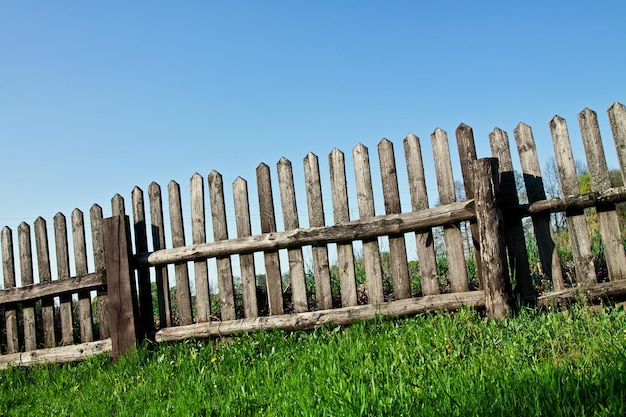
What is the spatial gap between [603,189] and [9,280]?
7194 millimetres

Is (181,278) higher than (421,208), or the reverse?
(421,208)

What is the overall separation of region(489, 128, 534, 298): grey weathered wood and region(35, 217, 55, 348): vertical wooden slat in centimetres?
550

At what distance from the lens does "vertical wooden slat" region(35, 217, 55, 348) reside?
6.83 metres

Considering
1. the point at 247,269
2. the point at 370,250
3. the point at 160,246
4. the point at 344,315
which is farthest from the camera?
the point at 160,246

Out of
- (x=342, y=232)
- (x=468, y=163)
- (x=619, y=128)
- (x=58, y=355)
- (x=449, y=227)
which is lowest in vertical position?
(x=58, y=355)

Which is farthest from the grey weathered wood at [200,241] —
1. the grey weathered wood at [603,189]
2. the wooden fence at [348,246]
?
the grey weathered wood at [603,189]

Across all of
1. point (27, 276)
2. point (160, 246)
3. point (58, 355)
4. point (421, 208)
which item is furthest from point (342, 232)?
point (27, 276)

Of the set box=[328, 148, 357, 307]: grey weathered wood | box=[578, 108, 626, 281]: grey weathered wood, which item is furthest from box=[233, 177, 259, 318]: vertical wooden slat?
box=[578, 108, 626, 281]: grey weathered wood

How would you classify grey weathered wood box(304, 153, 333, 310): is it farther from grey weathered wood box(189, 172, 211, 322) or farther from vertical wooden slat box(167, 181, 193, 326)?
vertical wooden slat box(167, 181, 193, 326)

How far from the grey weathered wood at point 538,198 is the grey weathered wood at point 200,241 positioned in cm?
346

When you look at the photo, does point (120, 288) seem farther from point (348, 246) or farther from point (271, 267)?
point (348, 246)

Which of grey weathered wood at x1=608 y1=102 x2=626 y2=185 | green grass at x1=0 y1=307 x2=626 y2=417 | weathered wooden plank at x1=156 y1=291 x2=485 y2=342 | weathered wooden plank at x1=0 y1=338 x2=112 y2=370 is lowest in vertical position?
green grass at x1=0 y1=307 x2=626 y2=417

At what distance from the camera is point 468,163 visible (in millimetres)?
5281

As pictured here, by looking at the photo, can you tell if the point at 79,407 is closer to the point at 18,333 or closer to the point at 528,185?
the point at 18,333
